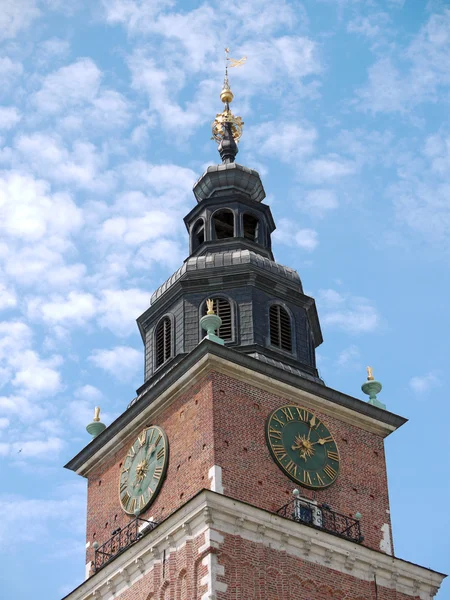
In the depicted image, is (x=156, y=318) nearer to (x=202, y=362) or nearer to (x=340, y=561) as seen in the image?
(x=202, y=362)

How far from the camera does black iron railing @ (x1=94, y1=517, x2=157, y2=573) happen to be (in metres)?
39.3

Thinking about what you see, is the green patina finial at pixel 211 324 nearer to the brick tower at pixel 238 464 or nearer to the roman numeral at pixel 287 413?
the brick tower at pixel 238 464

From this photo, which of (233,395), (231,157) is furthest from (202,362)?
(231,157)

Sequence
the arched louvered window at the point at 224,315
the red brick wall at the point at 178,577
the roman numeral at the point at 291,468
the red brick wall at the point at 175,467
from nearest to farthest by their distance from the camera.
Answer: the red brick wall at the point at 178,577 → the red brick wall at the point at 175,467 → the roman numeral at the point at 291,468 → the arched louvered window at the point at 224,315

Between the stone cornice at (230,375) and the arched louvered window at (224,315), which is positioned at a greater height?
the arched louvered window at (224,315)

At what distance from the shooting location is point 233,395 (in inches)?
1575

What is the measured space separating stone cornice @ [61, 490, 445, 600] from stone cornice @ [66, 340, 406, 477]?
14.6 ft

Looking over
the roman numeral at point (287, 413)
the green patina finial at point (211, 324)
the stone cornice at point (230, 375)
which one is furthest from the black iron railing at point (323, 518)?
the green patina finial at point (211, 324)

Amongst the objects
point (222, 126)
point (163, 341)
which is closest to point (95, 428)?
point (163, 341)

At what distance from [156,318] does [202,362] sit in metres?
4.92

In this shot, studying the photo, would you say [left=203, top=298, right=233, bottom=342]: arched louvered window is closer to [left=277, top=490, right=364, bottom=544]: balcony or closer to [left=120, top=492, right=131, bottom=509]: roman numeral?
[left=120, top=492, right=131, bottom=509]: roman numeral

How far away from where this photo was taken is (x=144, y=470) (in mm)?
40688

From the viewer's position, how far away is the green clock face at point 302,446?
3962cm

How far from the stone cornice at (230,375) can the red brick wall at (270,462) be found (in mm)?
260
